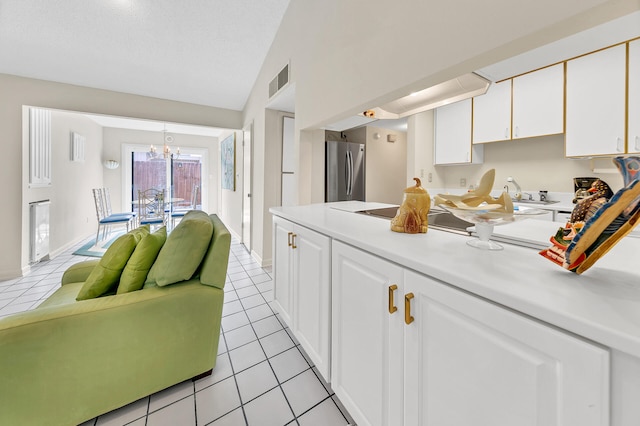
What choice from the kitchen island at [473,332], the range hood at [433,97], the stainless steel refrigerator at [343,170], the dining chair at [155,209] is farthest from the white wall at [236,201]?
the kitchen island at [473,332]

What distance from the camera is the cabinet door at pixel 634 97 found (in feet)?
6.38

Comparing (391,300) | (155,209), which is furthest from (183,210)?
(391,300)

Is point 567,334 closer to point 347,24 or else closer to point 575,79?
point 347,24

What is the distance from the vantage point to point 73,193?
447 centimetres

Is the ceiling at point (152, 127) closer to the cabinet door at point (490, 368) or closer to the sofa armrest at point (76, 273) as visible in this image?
the sofa armrest at point (76, 273)

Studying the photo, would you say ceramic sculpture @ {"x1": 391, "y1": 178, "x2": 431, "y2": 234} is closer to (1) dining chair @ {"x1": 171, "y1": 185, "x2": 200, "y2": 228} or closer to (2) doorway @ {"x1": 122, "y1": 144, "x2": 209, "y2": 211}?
(1) dining chair @ {"x1": 171, "y1": 185, "x2": 200, "y2": 228}

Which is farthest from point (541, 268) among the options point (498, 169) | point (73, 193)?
point (73, 193)

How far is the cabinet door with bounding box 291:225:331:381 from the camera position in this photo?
122cm

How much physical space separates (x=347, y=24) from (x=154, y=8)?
195 cm

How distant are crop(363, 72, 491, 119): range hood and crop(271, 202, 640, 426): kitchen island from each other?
81cm

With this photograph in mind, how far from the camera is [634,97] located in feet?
6.50

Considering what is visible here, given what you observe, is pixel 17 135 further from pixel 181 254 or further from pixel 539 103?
pixel 539 103

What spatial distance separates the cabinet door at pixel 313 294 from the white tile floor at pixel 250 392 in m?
0.20

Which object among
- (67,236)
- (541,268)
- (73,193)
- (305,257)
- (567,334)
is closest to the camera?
(567,334)
